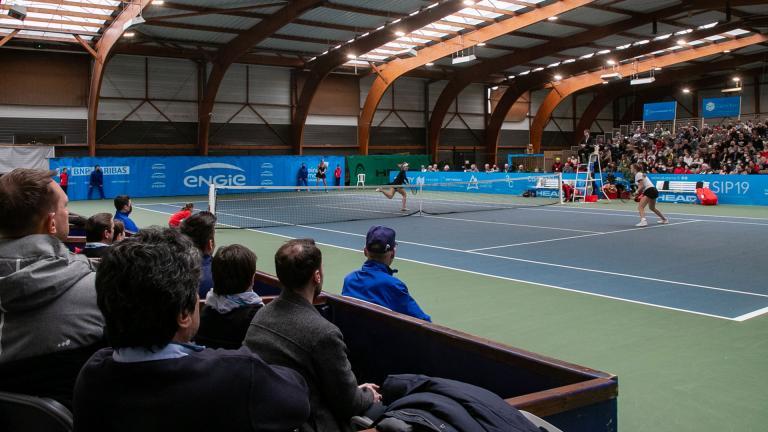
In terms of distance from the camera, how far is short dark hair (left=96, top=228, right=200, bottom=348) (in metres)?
1.90

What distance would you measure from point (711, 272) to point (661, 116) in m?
30.8

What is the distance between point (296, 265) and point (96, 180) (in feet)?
98.7

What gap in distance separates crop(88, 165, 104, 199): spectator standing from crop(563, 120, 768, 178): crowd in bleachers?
2255 centimetres

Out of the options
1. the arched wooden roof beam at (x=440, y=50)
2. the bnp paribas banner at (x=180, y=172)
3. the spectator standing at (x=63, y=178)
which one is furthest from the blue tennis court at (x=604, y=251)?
the bnp paribas banner at (x=180, y=172)

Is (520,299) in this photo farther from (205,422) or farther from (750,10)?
(750,10)

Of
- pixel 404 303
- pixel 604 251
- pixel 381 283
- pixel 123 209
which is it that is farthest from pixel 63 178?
pixel 404 303

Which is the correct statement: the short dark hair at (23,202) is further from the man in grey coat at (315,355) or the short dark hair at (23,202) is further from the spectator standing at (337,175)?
the spectator standing at (337,175)

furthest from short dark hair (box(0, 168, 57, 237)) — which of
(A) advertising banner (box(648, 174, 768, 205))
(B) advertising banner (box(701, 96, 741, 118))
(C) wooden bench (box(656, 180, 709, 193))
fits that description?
(B) advertising banner (box(701, 96, 741, 118))

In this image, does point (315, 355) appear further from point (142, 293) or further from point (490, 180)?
point (490, 180)

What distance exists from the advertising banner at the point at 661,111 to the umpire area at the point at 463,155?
0.17 metres

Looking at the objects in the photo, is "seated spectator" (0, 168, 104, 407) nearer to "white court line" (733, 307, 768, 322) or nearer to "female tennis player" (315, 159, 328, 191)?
"white court line" (733, 307, 768, 322)

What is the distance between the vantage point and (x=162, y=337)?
6.31ft

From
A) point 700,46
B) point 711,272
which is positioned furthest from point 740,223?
point 700,46

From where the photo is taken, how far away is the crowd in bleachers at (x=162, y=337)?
1.87 metres
